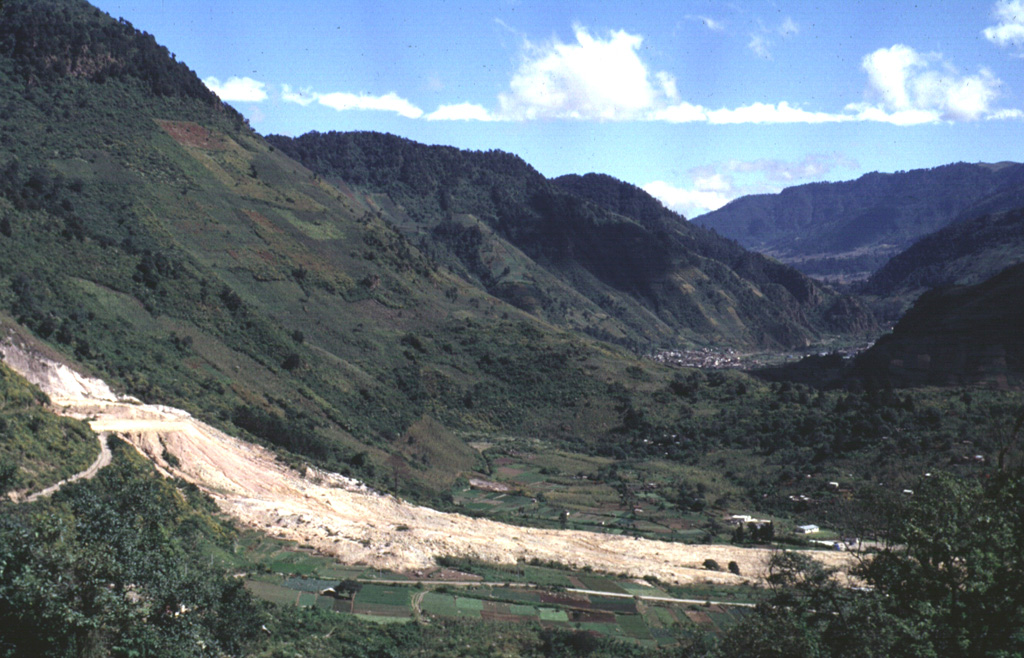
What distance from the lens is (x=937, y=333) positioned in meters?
108

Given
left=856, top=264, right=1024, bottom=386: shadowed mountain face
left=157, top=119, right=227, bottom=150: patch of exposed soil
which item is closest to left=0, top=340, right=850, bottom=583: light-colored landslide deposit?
left=856, top=264, right=1024, bottom=386: shadowed mountain face

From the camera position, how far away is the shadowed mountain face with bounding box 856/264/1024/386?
95.6 m

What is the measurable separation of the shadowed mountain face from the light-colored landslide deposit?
2263 inches

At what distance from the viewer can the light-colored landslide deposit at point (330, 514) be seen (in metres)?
42.5

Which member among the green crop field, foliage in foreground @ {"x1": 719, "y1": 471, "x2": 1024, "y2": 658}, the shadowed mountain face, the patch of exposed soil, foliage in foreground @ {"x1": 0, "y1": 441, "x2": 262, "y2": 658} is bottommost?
the green crop field

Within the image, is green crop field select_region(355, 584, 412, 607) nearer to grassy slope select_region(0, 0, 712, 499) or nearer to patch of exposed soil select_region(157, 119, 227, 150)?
grassy slope select_region(0, 0, 712, 499)

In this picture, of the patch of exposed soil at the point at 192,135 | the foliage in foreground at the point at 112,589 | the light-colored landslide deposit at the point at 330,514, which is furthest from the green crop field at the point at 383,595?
the patch of exposed soil at the point at 192,135

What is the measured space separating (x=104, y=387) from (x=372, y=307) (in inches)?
2344

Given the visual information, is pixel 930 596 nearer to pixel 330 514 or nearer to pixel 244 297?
pixel 330 514

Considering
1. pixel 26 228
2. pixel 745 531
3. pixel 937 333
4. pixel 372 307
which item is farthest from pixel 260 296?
pixel 937 333

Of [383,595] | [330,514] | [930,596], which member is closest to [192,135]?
[330,514]

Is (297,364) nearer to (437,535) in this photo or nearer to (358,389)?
(358,389)

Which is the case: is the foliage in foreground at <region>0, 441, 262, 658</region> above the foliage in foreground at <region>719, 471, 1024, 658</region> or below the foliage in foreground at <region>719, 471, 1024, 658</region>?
below

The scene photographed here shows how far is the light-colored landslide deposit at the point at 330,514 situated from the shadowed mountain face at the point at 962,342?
57490 mm
